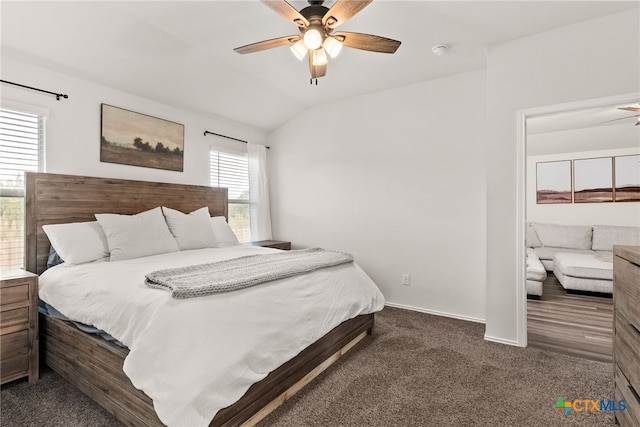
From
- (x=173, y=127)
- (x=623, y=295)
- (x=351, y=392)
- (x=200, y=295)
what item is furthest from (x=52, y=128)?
(x=623, y=295)

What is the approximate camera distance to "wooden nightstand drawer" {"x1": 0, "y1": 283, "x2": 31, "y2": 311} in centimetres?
202

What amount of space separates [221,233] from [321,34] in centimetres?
250

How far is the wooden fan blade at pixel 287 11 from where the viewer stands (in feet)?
6.06

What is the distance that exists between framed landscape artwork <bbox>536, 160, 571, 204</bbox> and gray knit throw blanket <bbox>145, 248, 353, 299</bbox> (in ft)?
16.1

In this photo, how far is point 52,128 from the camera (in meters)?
2.73

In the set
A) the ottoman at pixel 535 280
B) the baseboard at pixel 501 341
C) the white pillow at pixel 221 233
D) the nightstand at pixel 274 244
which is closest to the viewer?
the baseboard at pixel 501 341

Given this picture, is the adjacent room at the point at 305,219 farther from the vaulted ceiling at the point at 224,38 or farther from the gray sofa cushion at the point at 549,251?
the gray sofa cushion at the point at 549,251

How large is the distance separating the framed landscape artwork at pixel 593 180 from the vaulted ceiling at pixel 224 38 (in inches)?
145

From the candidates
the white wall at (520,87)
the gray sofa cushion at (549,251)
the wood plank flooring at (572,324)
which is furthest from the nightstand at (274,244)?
the gray sofa cushion at (549,251)

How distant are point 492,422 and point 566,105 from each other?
8.06 feet

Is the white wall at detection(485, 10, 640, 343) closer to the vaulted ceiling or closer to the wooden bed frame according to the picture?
the vaulted ceiling

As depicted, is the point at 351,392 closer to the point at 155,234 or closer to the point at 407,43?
the point at 155,234

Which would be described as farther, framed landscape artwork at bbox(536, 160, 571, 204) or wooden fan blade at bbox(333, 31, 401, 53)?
framed landscape artwork at bbox(536, 160, 571, 204)

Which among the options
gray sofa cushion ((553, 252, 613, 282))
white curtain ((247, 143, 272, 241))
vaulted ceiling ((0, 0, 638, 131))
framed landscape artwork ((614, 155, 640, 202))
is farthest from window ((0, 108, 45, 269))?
framed landscape artwork ((614, 155, 640, 202))
